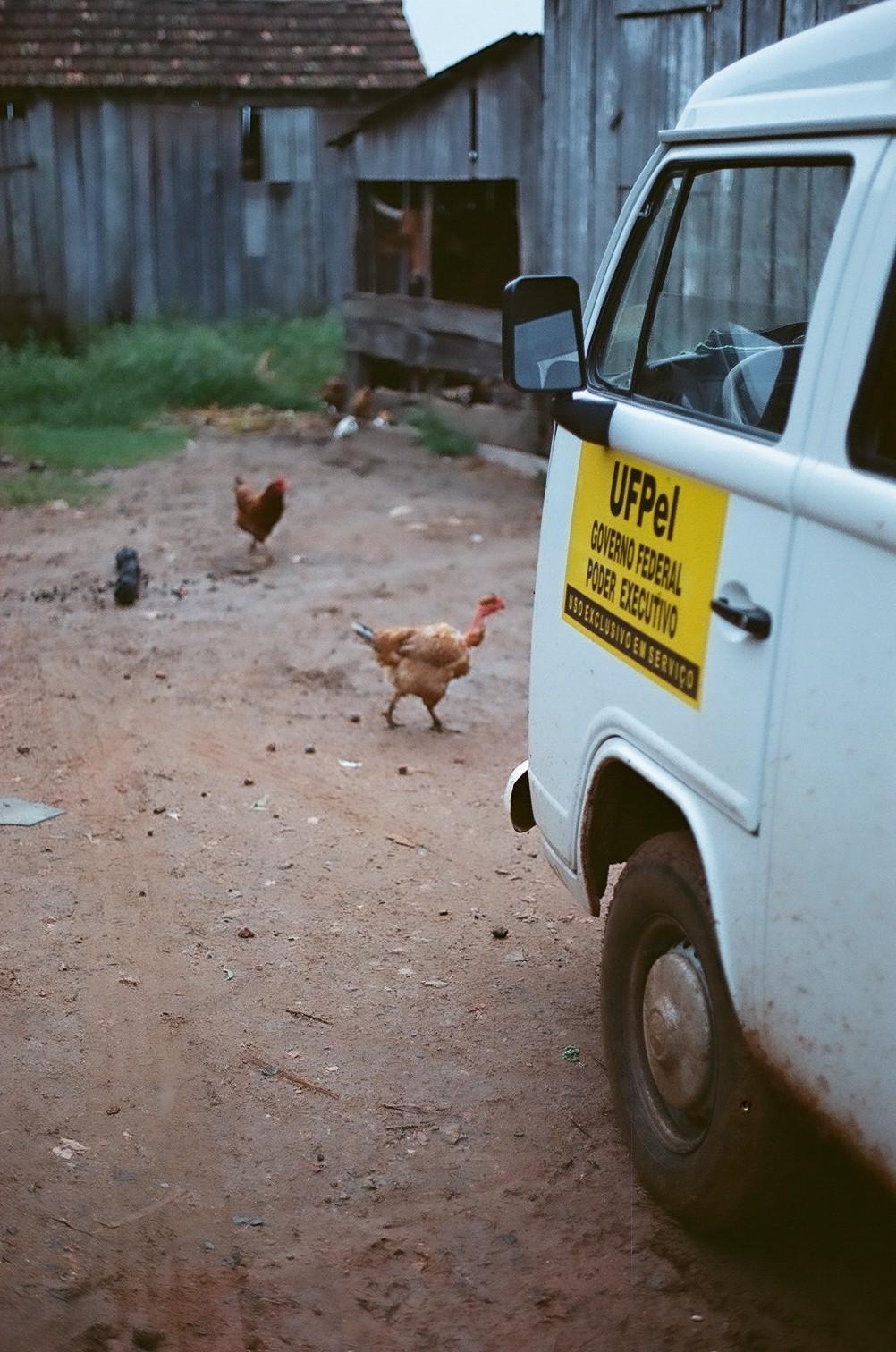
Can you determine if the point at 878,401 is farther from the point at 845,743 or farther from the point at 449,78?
the point at 449,78

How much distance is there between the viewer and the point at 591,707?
11.8ft

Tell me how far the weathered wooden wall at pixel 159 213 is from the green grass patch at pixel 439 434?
5.17m

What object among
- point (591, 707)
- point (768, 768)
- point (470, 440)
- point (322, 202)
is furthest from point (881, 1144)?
point (322, 202)

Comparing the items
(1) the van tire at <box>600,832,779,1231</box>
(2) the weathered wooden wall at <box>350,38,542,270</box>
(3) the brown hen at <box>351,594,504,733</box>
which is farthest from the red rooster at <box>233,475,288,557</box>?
(1) the van tire at <box>600,832,779,1231</box>

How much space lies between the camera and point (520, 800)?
4430 mm

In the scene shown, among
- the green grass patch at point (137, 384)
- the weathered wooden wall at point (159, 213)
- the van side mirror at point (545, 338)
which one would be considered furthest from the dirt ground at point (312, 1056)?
the weathered wooden wall at point (159, 213)

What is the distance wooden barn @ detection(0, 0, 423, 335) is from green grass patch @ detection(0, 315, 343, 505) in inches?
28.6

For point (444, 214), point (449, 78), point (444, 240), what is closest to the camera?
point (449, 78)

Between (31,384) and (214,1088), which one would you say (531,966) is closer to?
(214,1088)

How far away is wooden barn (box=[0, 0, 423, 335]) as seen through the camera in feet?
63.1

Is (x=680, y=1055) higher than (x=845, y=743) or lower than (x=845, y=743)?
lower

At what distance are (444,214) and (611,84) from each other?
587 cm

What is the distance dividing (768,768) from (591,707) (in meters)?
0.92

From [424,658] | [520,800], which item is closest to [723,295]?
[520,800]
